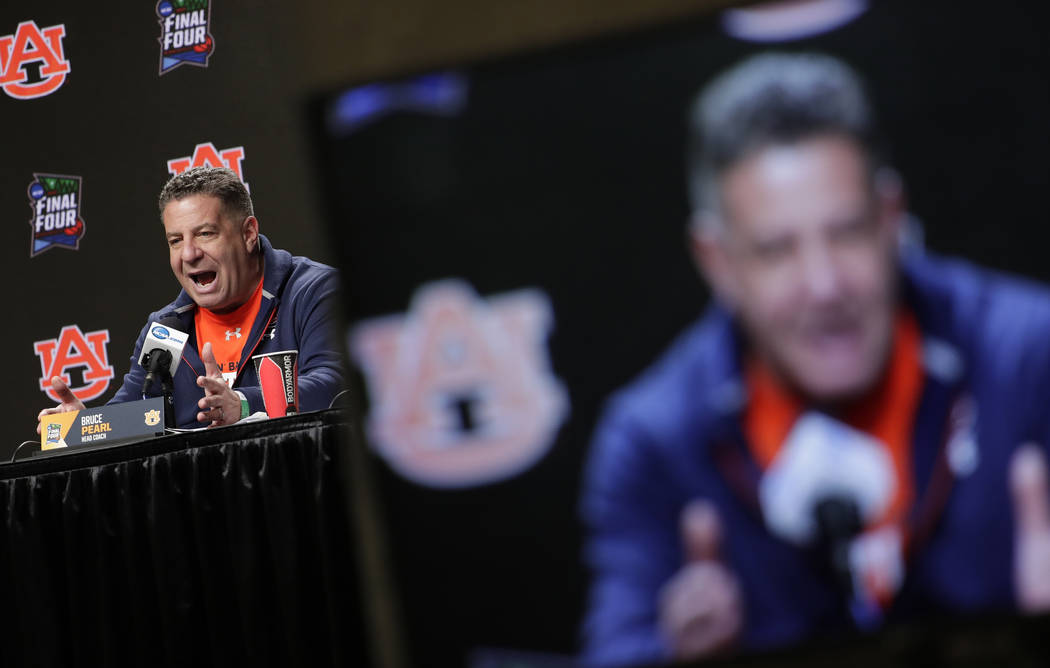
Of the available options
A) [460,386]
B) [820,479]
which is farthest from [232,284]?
[820,479]

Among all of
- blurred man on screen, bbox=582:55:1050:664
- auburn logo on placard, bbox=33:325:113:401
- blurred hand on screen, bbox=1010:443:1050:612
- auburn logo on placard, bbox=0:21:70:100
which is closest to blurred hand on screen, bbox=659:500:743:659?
blurred man on screen, bbox=582:55:1050:664

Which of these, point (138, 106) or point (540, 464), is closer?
point (540, 464)

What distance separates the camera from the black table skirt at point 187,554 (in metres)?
2.29

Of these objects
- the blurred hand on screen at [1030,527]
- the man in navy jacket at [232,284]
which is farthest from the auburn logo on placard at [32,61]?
the blurred hand on screen at [1030,527]

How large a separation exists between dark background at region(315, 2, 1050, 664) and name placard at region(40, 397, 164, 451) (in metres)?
1.16

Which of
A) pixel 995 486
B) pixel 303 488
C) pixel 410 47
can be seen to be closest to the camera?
pixel 995 486

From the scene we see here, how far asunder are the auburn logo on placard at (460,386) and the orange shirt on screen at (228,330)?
2024 mm

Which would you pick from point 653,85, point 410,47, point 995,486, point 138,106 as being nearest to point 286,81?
point 138,106

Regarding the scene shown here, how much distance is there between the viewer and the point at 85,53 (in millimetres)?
4266

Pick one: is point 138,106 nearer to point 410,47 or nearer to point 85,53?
point 85,53

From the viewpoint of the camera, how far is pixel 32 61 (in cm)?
432

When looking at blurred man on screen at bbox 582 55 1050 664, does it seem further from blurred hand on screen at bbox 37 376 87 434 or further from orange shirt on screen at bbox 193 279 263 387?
orange shirt on screen at bbox 193 279 263 387

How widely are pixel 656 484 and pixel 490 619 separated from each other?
312 mm

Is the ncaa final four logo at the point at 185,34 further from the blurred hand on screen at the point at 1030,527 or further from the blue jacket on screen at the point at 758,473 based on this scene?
the blurred hand on screen at the point at 1030,527
